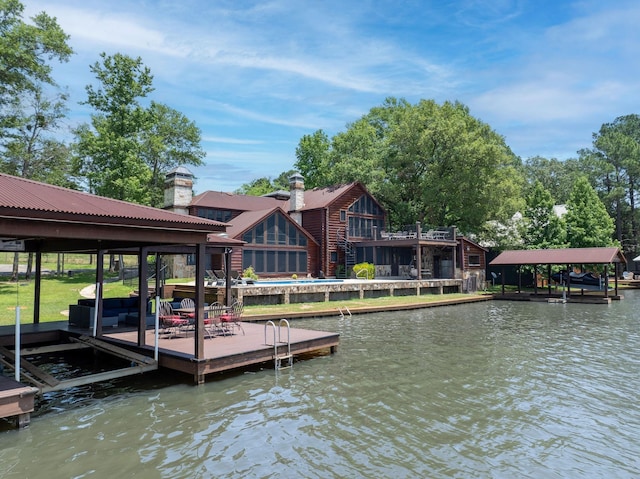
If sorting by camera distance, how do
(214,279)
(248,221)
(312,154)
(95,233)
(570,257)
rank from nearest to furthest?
1. (95,233)
2. (214,279)
3. (570,257)
4. (248,221)
5. (312,154)

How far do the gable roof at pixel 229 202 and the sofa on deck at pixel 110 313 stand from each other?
18.4 metres

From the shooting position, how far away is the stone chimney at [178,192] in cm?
3078

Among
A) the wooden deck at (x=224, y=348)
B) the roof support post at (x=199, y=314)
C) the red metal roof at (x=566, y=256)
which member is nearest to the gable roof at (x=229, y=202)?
the red metal roof at (x=566, y=256)

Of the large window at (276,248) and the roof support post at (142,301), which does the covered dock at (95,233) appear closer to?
the roof support post at (142,301)

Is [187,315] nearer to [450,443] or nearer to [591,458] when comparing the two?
[450,443]

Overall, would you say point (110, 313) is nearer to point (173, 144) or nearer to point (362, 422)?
point (362, 422)

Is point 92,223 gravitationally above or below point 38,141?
below

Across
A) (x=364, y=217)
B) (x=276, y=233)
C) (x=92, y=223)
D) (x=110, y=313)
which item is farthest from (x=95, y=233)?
(x=364, y=217)

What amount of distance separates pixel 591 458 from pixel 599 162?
56411 mm

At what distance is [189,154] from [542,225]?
32.8m

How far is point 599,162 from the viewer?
5284 centimetres

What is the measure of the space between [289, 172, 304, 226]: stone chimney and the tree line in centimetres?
504

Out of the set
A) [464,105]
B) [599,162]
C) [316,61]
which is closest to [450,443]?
[316,61]

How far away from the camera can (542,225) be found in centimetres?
3675
